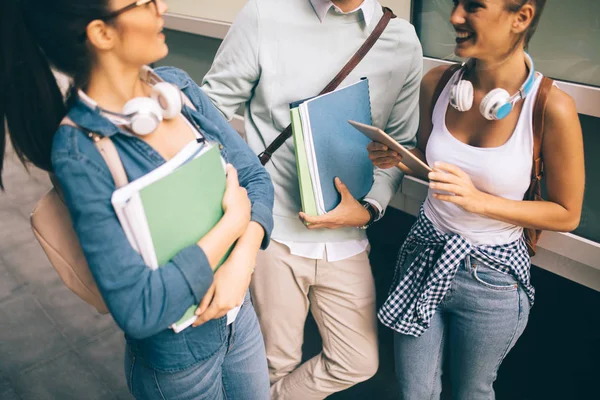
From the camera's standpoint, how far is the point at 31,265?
373cm

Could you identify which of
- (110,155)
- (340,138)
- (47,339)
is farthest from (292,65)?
(47,339)

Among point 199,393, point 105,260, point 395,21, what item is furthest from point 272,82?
point 199,393

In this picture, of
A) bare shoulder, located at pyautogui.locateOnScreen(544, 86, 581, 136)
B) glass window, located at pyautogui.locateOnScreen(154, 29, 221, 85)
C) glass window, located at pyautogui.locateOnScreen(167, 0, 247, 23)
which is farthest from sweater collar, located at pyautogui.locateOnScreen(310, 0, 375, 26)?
glass window, located at pyautogui.locateOnScreen(154, 29, 221, 85)

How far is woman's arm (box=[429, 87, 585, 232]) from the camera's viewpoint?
52.1 inches

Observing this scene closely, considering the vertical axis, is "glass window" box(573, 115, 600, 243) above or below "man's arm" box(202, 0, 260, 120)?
below

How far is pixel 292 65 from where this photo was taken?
171cm

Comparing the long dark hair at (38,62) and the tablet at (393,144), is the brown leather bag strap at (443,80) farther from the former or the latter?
the long dark hair at (38,62)

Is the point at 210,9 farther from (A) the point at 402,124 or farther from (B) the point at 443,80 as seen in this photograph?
(B) the point at 443,80

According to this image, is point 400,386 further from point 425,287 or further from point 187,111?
point 187,111

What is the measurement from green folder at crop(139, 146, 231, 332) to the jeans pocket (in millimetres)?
799

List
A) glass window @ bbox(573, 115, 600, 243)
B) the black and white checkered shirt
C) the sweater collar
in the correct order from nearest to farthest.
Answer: the black and white checkered shirt, the sweater collar, glass window @ bbox(573, 115, 600, 243)

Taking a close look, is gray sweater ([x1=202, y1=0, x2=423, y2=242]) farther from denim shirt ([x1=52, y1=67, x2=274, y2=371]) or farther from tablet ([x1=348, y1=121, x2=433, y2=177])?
denim shirt ([x1=52, y1=67, x2=274, y2=371])

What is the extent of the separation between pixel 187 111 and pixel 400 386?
122cm

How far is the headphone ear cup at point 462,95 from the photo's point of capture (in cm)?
143
